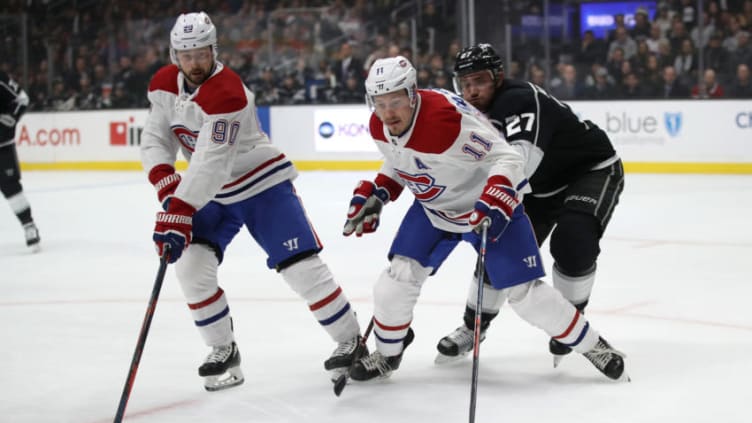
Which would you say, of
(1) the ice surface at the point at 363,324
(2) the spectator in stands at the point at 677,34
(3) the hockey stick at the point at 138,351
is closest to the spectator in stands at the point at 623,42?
(2) the spectator in stands at the point at 677,34

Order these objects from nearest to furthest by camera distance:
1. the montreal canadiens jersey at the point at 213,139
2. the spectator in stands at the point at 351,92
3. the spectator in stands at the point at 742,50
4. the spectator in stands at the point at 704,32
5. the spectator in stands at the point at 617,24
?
the montreal canadiens jersey at the point at 213,139
the spectator in stands at the point at 742,50
the spectator in stands at the point at 704,32
the spectator in stands at the point at 617,24
the spectator in stands at the point at 351,92

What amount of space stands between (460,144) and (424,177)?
17 cm

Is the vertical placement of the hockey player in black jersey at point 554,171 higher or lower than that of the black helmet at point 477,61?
lower

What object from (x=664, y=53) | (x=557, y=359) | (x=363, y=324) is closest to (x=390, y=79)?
(x=557, y=359)

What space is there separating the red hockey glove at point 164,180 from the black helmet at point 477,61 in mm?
980

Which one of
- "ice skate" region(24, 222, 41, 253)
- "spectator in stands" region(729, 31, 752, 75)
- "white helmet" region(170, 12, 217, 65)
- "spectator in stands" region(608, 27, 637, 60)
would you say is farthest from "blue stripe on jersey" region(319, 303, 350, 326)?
"spectator in stands" region(608, 27, 637, 60)

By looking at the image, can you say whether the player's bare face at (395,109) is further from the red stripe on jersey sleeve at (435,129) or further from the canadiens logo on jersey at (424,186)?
the canadiens logo on jersey at (424,186)

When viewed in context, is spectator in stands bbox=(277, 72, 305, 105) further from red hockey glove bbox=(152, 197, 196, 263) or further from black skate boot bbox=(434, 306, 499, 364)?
red hockey glove bbox=(152, 197, 196, 263)

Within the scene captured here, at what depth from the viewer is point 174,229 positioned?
10.2ft

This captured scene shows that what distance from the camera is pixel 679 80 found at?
34.4 ft

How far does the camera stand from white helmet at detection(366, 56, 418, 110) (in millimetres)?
3086

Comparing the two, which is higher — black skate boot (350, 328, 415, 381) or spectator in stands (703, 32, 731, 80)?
spectator in stands (703, 32, 731, 80)

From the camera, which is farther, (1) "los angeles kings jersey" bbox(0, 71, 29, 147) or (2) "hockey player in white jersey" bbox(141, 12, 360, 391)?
(1) "los angeles kings jersey" bbox(0, 71, 29, 147)

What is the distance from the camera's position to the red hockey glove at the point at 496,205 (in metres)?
3.07
